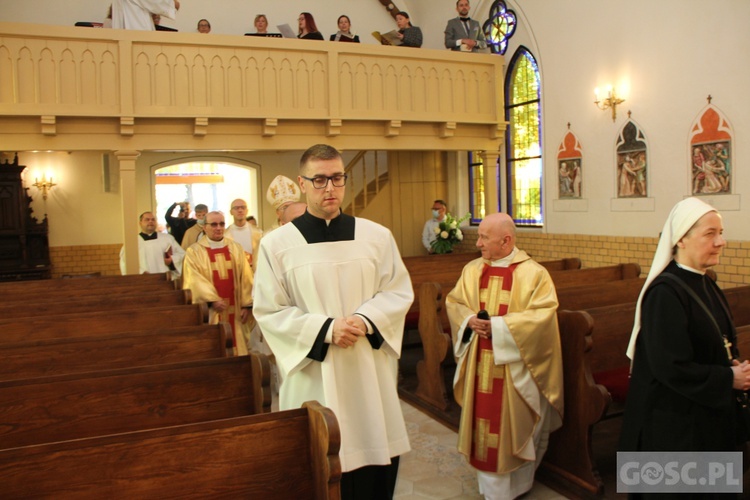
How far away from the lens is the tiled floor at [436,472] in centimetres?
411

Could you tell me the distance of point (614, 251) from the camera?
9.09 m

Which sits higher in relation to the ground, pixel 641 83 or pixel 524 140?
pixel 641 83

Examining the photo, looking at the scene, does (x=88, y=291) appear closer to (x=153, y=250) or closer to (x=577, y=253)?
(x=153, y=250)

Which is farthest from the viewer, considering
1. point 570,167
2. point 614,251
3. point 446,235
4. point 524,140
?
point 446,235

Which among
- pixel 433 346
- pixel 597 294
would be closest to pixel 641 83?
pixel 597 294

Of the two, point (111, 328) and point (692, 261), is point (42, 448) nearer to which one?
point (692, 261)

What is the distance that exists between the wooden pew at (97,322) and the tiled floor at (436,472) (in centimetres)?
188

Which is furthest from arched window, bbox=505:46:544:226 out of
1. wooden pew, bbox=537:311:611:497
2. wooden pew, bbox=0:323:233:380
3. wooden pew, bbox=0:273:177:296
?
wooden pew, bbox=0:323:233:380

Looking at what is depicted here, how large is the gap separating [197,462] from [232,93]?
7.92 m

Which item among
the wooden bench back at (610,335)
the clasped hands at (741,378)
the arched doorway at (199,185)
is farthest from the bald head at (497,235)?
the arched doorway at (199,185)

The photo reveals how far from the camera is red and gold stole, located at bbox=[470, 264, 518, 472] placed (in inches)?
155

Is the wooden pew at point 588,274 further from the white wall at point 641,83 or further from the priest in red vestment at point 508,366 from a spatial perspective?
the priest in red vestment at point 508,366

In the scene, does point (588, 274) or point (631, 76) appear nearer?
point (588, 274)

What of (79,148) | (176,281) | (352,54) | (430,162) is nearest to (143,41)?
(79,148)
